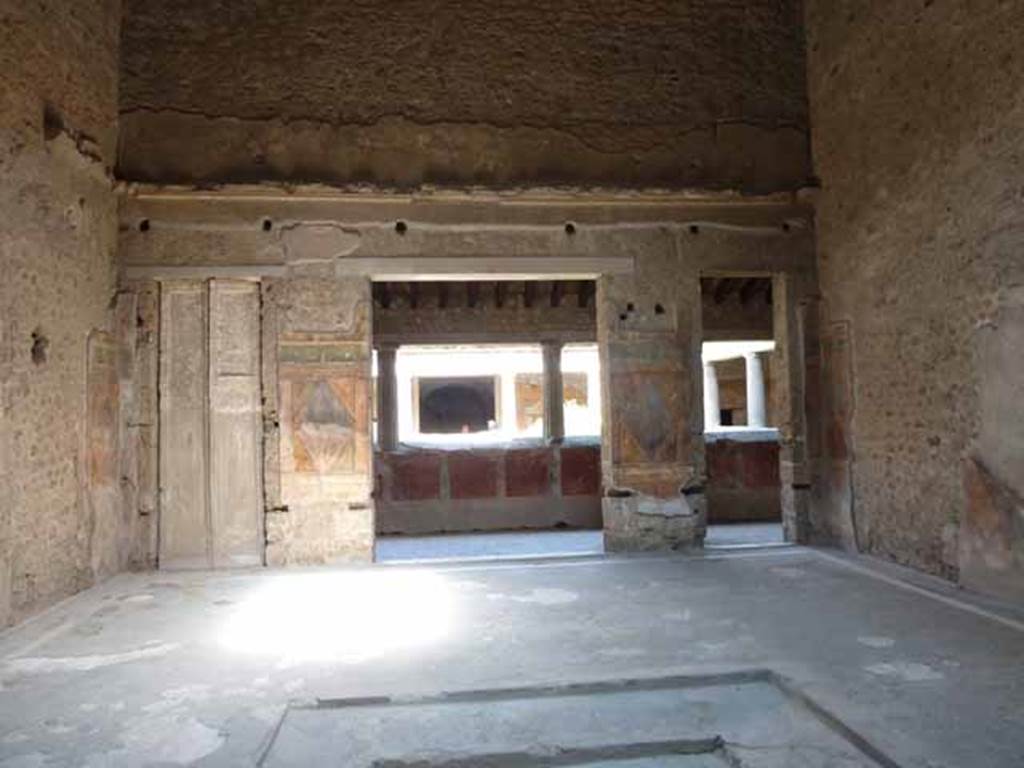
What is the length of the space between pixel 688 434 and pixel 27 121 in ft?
18.1

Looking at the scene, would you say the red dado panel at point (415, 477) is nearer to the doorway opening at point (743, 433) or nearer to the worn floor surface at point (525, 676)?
the doorway opening at point (743, 433)

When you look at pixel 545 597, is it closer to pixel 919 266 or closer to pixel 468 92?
pixel 919 266

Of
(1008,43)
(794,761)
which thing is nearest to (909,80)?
(1008,43)

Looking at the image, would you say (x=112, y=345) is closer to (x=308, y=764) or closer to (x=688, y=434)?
(x=308, y=764)

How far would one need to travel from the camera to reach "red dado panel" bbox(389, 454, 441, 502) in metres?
9.79

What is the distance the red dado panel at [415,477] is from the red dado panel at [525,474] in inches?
37.6

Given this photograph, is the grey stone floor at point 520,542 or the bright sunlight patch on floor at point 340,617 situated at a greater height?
the bright sunlight patch on floor at point 340,617

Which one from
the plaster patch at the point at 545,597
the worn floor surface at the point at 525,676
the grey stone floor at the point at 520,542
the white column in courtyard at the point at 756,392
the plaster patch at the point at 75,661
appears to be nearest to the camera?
the worn floor surface at the point at 525,676

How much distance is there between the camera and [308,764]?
2.68 m

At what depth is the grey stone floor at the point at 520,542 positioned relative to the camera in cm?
759

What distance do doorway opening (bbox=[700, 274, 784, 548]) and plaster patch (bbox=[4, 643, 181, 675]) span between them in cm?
479

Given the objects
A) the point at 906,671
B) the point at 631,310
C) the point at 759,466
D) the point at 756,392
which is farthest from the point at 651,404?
the point at 756,392

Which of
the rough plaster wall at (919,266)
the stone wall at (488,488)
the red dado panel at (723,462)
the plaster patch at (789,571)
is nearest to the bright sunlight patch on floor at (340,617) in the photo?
the plaster patch at (789,571)

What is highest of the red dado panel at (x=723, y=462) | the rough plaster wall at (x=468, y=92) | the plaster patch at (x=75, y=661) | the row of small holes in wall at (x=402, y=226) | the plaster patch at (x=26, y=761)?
the rough plaster wall at (x=468, y=92)
